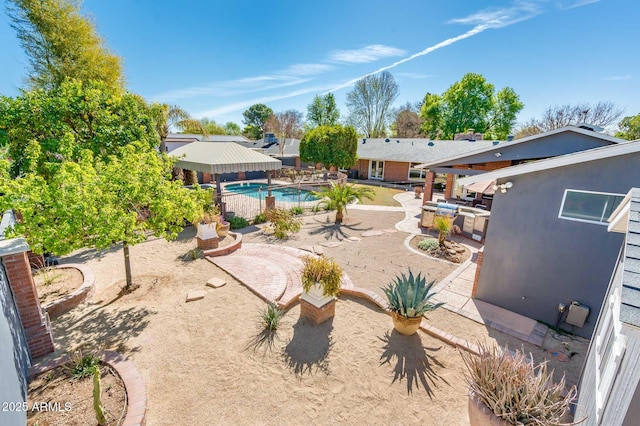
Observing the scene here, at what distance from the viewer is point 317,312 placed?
5469 mm

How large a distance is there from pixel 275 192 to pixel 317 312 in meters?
20.8

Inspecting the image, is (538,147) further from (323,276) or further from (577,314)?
(323,276)

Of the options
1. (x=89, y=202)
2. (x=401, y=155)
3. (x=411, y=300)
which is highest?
(x=401, y=155)

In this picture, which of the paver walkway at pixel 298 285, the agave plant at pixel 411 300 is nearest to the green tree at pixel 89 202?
the paver walkway at pixel 298 285

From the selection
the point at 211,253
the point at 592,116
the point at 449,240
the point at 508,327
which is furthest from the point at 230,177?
the point at 592,116

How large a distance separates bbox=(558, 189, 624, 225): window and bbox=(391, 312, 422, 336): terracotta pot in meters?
4.48

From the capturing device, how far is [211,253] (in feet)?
28.5

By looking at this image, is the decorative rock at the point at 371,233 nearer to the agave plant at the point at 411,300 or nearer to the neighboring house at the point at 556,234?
the neighboring house at the point at 556,234

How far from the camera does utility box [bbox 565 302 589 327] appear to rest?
5.91 m

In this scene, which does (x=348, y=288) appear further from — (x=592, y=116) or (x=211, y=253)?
(x=592, y=116)

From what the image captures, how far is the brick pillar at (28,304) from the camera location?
4020 millimetres

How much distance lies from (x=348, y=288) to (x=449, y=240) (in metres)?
7.43

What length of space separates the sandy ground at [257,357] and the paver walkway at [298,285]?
1.05ft

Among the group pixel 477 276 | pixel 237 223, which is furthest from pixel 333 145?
pixel 477 276
